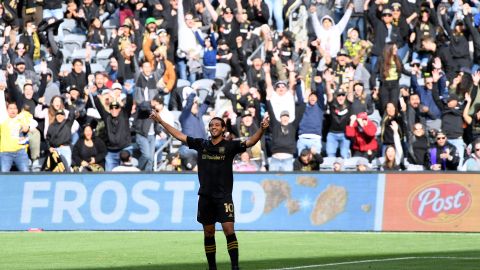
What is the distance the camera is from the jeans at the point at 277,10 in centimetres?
3350

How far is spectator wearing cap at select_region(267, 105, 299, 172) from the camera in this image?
1118 inches

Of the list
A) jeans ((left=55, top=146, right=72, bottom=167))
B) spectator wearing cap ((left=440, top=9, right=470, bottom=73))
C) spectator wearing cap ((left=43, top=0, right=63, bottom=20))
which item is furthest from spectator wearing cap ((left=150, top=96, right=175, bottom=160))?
spectator wearing cap ((left=440, top=9, right=470, bottom=73))

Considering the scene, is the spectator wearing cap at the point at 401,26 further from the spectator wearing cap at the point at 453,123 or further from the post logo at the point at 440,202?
the post logo at the point at 440,202

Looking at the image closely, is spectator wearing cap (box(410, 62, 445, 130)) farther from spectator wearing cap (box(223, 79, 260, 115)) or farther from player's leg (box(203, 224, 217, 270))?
player's leg (box(203, 224, 217, 270))

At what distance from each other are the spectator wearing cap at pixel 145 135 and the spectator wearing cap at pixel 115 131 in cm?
39

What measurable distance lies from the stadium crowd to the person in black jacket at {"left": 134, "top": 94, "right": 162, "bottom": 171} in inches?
1.1

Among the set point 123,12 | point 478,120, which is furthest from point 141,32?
point 478,120

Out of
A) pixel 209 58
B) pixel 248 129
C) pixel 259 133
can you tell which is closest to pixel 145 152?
pixel 248 129

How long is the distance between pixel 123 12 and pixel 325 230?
35.4 ft

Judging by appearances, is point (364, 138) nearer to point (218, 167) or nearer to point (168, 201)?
point (168, 201)

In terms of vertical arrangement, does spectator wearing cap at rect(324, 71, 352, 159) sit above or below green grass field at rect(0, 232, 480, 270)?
above

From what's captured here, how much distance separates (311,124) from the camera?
94.6 ft

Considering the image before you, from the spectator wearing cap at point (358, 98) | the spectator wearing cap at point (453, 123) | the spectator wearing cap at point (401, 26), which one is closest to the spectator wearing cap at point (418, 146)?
the spectator wearing cap at point (453, 123)

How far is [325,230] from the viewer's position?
25.7m
